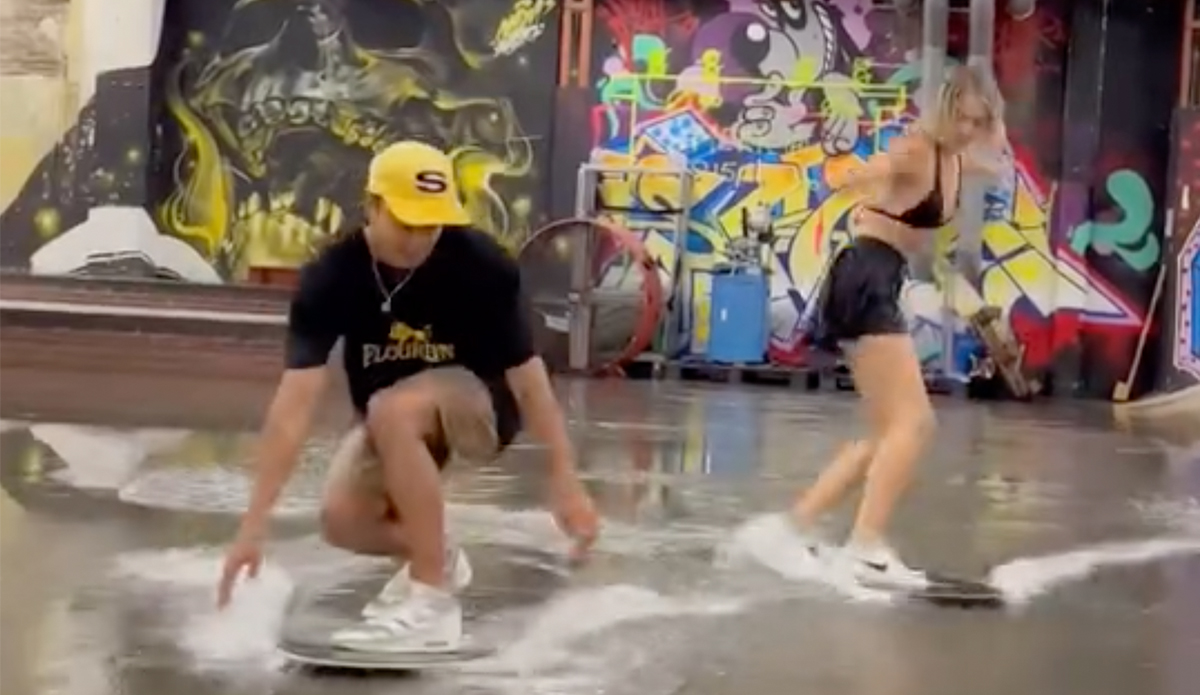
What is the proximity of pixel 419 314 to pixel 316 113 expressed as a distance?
11044 millimetres

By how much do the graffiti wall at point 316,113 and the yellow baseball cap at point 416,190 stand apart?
11.0m

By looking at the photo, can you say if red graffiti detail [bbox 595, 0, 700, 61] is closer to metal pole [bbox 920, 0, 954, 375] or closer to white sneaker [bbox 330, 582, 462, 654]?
metal pole [bbox 920, 0, 954, 375]

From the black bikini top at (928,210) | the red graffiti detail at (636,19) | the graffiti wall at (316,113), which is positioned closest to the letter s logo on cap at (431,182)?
the black bikini top at (928,210)

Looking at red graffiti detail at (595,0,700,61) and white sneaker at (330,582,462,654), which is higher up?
red graffiti detail at (595,0,700,61)

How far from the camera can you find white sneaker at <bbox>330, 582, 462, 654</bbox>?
421 cm

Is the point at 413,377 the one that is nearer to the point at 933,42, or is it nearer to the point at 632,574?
the point at 632,574

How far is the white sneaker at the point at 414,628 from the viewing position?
4.21m

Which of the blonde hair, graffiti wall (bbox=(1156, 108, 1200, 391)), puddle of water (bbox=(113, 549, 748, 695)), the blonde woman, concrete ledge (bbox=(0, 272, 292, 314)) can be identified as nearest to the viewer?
puddle of water (bbox=(113, 549, 748, 695))

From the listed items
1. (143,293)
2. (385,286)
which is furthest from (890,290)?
(143,293)

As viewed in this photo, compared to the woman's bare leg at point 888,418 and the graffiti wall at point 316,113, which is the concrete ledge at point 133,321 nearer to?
the graffiti wall at point 316,113

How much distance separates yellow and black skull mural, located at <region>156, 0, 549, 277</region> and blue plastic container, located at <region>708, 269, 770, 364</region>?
1684 millimetres

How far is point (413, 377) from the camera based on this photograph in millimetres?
4367

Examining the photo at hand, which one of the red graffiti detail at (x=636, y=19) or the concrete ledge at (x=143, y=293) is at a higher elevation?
the red graffiti detail at (x=636, y=19)

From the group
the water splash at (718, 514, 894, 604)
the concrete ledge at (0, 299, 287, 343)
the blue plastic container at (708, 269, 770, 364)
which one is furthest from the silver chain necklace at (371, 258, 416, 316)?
the blue plastic container at (708, 269, 770, 364)
